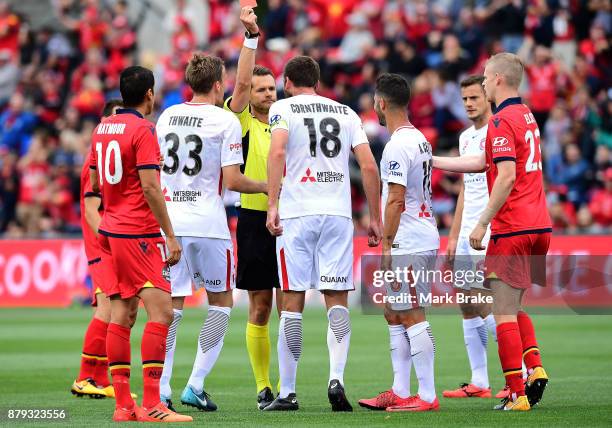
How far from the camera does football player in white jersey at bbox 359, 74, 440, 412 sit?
32.5 feet

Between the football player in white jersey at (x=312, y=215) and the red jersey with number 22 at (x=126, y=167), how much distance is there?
1133mm

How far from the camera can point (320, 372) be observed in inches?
529

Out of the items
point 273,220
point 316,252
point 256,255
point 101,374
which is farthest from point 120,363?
point 101,374

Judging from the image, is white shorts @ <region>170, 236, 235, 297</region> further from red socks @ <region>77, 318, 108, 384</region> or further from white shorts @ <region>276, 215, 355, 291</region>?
red socks @ <region>77, 318, 108, 384</region>

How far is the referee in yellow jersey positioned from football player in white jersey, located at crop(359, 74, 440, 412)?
113cm

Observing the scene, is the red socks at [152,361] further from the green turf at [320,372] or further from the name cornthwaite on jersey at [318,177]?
the name cornthwaite on jersey at [318,177]

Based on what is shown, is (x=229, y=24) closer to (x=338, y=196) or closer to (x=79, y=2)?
(x=79, y=2)

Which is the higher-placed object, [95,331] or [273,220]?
[273,220]

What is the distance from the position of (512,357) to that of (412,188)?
5.41 ft

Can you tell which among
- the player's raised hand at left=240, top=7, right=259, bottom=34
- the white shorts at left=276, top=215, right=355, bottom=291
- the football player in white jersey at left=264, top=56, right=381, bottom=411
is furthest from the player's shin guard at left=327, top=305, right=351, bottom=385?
the player's raised hand at left=240, top=7, right=259, bottom=34

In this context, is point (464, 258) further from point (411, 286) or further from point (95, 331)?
point (95, 331)

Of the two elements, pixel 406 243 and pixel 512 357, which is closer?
pixel 512 357

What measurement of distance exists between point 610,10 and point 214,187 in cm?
1616

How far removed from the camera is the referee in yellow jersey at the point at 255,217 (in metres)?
10.5
